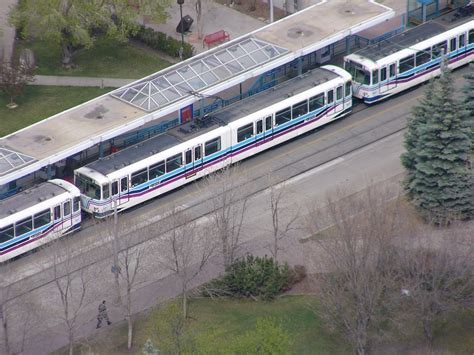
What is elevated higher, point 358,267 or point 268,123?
point 358,267

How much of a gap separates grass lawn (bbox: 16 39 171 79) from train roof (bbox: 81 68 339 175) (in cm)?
1055

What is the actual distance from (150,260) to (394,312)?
466 inches

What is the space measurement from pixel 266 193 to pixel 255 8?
21881 millimetres

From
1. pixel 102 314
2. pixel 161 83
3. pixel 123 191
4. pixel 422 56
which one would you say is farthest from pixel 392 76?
pixel 102 314

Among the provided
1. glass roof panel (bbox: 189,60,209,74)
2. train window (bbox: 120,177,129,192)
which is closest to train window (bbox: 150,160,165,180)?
train window (bbox: 120,177,129,192)

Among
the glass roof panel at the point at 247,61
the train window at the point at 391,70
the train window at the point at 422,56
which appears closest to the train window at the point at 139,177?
the glass roof panel at the point at 247,61

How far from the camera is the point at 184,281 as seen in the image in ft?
205

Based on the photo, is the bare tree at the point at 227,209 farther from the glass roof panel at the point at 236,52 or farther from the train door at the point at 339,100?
the glass roof panel at the point at 236,52

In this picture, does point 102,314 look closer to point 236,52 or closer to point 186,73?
point 186,73

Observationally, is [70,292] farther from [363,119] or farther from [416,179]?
[363,119]

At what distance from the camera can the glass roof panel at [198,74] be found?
7325 centimetres

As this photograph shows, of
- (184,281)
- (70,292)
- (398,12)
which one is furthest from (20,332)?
(398,12)

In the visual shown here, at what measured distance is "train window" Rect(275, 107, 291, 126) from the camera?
73.8 meters

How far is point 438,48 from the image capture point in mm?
78625
